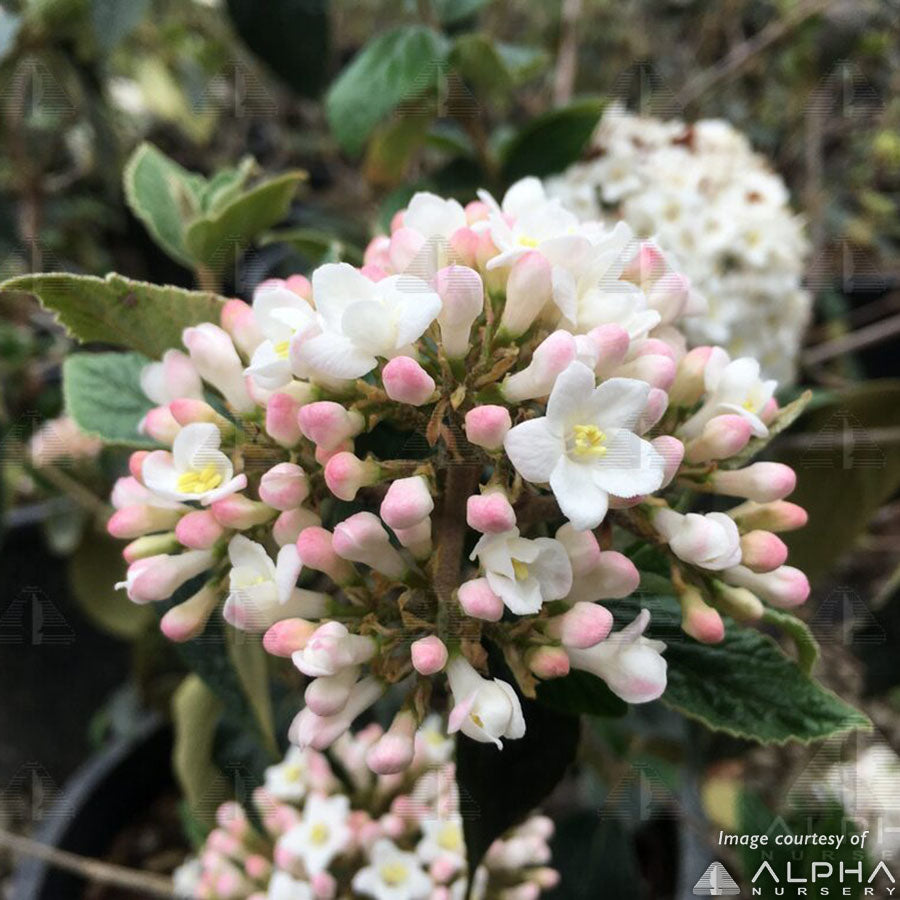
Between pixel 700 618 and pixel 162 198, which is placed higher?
pixel 162 198

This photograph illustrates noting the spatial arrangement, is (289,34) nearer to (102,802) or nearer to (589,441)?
(589,441)

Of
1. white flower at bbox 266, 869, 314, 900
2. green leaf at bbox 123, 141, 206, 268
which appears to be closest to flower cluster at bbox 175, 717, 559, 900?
white flower at bbox 266, 869, 314, 900

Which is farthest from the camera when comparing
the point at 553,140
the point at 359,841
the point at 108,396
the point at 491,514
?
the point at 553,140

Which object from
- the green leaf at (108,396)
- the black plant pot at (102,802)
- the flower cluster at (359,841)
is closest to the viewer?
the green leaf at (108,396)

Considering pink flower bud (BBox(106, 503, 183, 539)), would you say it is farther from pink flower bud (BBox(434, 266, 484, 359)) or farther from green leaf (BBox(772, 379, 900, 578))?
green leaf (BBox(772, 379, 900, 578))

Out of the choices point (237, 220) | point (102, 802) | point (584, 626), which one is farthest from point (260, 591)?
point (102, 802)

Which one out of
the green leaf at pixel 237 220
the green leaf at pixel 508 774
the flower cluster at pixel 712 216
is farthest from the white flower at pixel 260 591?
the flower cluster at pixel 712 216

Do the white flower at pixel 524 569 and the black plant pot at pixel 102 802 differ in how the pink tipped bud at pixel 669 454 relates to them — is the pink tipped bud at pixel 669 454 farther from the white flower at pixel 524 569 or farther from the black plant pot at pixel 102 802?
the black plant pot at pixel 102 802

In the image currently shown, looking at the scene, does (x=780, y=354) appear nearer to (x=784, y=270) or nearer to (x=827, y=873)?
(x=784, y=270)
